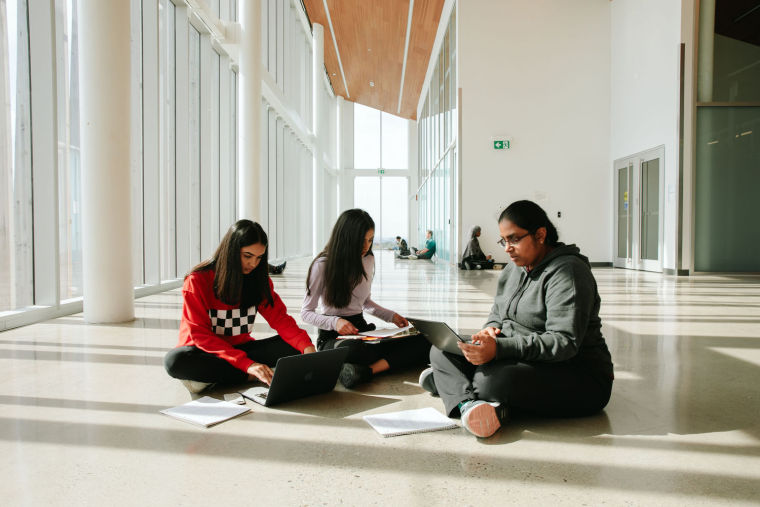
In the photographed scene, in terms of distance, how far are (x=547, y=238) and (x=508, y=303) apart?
44 centimetres

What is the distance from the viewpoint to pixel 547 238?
8.70ft

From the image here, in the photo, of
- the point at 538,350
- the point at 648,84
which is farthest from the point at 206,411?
the point at 648,84

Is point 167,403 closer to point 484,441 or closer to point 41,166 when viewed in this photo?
point 484,441

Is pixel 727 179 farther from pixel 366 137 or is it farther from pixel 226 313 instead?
pixel 366 137

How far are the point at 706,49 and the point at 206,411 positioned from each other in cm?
1280

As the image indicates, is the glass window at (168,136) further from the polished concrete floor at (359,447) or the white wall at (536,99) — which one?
the white wall at (536,99)

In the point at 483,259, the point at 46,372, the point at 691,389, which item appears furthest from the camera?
the point at 483,259

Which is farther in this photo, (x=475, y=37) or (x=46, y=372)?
(x=475, y=37)

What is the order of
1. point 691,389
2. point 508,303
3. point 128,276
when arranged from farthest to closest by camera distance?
1. point 128,276
2. point 691,389
3. point 508,303

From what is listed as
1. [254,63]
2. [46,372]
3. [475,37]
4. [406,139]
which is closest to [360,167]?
[406,139]

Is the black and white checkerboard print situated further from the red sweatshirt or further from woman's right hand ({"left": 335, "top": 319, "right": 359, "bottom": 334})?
woman's right hand ({"left": 335, "top": 319, "right": 359, "bottom": 334})

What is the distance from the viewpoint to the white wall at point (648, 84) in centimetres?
1152

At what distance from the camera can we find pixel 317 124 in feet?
76.3

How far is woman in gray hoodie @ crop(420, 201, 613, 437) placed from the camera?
7.89ft
